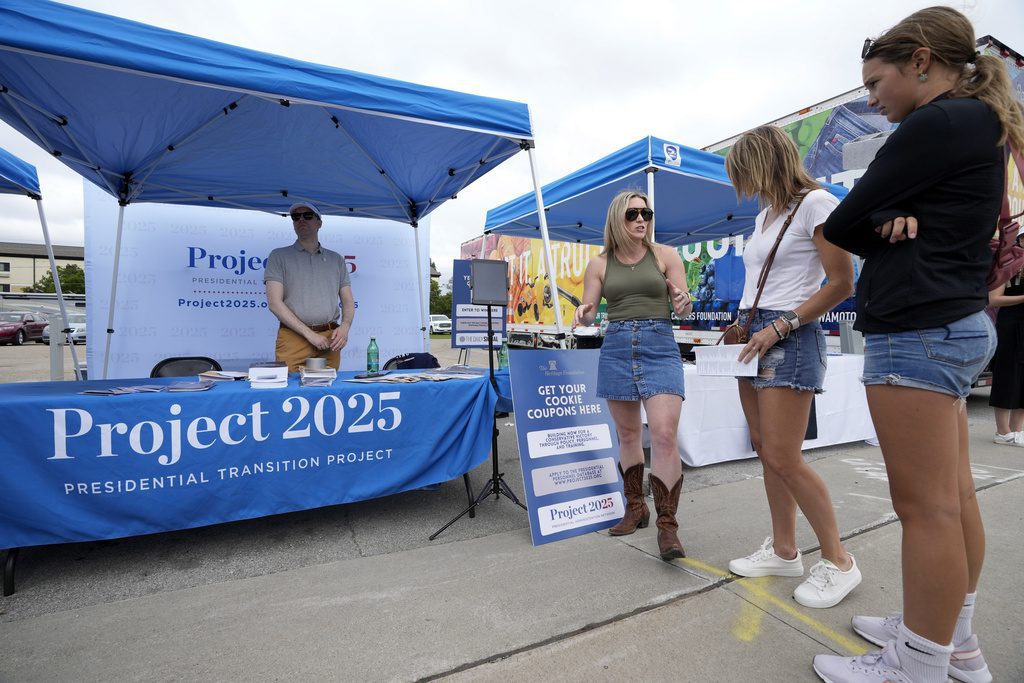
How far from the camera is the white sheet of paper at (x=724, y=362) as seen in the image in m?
1.85

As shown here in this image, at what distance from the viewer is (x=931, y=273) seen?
1.22 metres

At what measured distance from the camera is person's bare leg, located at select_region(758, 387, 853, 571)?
6.03 feet

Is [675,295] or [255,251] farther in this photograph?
[255,251]

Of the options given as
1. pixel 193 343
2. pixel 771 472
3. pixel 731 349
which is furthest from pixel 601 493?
pixel 193 343

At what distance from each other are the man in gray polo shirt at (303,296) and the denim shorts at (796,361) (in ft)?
9.12

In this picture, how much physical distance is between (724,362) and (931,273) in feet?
2.46

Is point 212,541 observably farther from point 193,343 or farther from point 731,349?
point 193,343

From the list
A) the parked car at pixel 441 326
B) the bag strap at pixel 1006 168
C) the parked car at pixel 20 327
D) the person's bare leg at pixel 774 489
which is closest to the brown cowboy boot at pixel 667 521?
the person's bare leg at pixel 774 489

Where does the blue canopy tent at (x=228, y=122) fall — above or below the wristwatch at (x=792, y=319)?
above

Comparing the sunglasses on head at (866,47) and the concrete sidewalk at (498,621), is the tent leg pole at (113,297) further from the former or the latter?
the sunglasses on head at (866,47)

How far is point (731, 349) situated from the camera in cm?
188

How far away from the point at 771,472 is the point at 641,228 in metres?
Result: 1.20

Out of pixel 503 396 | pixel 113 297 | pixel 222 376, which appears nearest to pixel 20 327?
pixel 113 297

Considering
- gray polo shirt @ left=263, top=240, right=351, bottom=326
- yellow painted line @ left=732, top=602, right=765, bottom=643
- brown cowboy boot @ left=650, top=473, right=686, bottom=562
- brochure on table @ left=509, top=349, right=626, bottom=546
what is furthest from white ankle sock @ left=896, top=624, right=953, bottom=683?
gray polo shirt @ left=263, top=240, right=351, bottom=326
